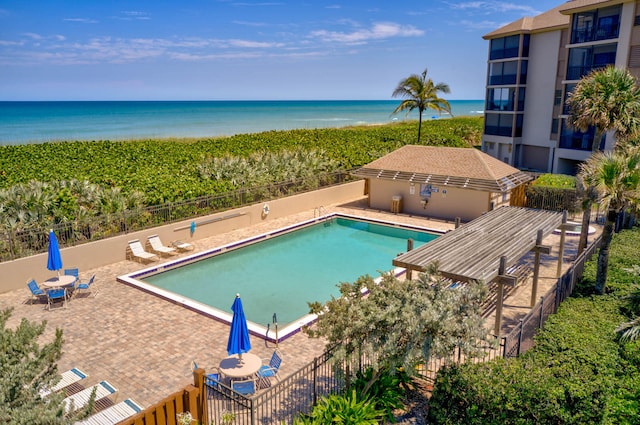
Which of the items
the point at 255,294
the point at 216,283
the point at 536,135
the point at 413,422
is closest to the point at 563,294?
the point at 413,422

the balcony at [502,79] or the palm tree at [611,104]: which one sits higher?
the balcony at [502,79]

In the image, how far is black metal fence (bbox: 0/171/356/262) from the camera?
1616 cm

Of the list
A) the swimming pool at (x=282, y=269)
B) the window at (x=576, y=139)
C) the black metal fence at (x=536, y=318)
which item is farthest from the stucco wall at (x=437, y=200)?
the window at (x=576, y=139)

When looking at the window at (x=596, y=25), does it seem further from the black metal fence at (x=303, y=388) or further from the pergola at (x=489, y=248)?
the black metal fence at (x=303, y=388)

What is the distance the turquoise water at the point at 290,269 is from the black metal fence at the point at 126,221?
270 centimetres

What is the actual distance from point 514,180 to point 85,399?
21.7 meters

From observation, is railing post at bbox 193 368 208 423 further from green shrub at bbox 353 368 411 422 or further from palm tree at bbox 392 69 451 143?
palm tree at bbox 392 69 451 143

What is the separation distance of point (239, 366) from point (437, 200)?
17322 millimetres

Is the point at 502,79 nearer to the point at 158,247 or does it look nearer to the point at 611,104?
the point at 611,104

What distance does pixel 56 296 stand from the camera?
560 inches

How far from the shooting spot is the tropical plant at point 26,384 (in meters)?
5.40

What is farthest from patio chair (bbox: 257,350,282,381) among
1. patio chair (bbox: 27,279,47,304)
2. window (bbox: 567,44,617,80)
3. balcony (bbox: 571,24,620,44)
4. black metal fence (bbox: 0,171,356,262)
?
balcony (bbox: 571,24,620,44)

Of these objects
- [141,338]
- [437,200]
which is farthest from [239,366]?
[437,200]

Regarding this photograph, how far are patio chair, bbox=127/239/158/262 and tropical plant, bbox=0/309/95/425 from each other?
1142 centimetres
